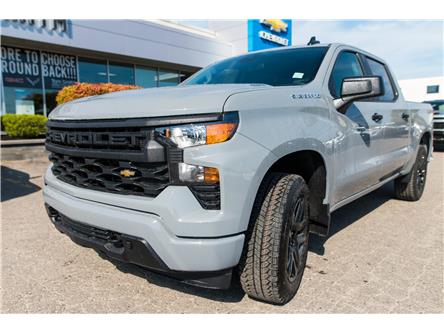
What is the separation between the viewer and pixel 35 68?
12156 millimetres

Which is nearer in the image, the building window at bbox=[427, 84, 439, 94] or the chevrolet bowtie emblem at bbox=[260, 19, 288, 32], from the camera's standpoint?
the chevrolet bowtie emblem at bbox=[260, 19, 288, 32]

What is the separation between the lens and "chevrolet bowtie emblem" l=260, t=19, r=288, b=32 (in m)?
17.4

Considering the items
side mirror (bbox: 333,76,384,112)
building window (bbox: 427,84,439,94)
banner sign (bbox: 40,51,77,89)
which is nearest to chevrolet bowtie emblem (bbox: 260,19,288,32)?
banner sign (bbox: 40,51,77,89)

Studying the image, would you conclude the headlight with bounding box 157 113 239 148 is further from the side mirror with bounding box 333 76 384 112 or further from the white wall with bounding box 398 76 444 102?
the white wall with bounding box 398 76 444 102

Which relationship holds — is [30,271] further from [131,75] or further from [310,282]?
[131,75]

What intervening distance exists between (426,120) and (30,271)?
5.25 m

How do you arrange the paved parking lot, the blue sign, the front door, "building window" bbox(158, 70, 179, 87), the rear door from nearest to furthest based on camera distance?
the paved parking lot, the front door, the rear door, "building window" bbox(158, 70, 179, 87), the blue sign

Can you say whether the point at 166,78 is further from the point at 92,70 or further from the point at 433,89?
the point at 433,89

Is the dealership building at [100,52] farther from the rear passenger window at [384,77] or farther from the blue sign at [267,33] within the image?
the rear passenger window at [384,77]

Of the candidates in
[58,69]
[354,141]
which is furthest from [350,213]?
[58,69]

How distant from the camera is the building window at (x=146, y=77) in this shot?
15.1 meters

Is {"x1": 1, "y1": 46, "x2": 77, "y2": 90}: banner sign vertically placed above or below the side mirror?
above

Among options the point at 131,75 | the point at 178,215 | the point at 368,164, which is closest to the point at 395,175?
the point at 368,164

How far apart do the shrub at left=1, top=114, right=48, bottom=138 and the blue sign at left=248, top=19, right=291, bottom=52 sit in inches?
404
